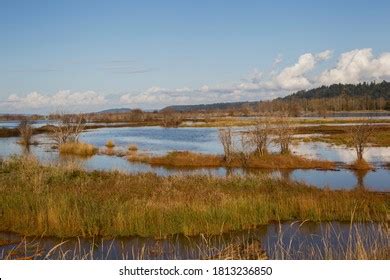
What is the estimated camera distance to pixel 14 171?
20953 millimetres

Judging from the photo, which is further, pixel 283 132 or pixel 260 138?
pixel 283 132

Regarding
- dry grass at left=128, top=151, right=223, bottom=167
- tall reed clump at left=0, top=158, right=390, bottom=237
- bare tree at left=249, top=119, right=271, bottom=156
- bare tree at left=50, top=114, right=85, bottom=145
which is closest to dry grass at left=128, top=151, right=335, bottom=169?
dry grass at left=128, top=151, right=223, bottom=167

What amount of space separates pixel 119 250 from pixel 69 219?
6.88 feet

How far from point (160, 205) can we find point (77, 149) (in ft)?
95.8

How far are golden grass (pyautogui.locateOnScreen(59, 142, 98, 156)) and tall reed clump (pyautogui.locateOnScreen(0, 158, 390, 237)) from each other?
21.7m

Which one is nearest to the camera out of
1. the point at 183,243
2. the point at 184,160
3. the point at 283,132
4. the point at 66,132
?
the point at 183,243

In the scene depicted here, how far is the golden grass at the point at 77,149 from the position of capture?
135 feet

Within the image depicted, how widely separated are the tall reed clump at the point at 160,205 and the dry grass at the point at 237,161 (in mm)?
11693

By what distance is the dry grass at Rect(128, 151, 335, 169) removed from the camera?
30.9m

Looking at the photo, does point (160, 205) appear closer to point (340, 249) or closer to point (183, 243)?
point (183, 243)

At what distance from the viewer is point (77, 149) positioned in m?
41.5

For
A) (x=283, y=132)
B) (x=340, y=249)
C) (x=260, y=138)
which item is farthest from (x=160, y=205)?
(x=283, y=132)

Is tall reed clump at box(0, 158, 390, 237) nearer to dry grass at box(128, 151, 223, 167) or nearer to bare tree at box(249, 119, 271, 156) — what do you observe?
dry grass at box(128, 151, 223, 167)
